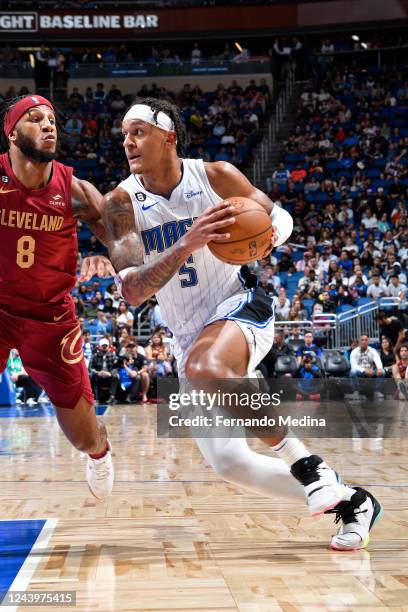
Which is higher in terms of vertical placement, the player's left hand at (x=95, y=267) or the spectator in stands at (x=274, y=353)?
the player's left hand at (x=95, y=267)

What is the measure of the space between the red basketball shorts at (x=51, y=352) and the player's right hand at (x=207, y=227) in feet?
4.40

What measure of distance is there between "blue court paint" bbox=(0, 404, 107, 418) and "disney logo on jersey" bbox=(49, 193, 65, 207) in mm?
8715

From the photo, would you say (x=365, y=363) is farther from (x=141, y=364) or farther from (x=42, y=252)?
(x=42, y=252)

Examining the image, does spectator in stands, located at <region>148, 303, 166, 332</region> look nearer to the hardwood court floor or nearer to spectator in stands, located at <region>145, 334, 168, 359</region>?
spectator in stands, located at <region>145, 334, 168, 359</region>

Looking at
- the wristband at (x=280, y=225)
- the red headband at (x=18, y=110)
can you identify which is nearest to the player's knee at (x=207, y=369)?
the wristband at (x=280, y=225)

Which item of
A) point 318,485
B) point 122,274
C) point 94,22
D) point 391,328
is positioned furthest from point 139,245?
point 94,22

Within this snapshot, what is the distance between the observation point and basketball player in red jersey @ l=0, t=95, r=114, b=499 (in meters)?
4.39

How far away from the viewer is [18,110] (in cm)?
443

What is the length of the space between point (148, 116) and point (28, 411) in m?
10.1

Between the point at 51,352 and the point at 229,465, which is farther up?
the point at 51,352

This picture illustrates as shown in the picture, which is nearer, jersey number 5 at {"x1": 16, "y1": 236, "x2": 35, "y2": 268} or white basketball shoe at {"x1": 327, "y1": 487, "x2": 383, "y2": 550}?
white basketball shoe at {"x1": 327, "y1": 487, "x2": 383, "y2": 550}

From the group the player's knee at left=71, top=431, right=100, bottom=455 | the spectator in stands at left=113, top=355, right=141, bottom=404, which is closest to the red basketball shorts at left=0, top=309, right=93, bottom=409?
the player's knee at left=71, top=431, right=100, bottom=455

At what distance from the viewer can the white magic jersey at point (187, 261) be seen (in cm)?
430

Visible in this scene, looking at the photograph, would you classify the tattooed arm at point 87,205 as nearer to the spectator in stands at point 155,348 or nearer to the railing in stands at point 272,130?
the spectator in stands at point 155,348
